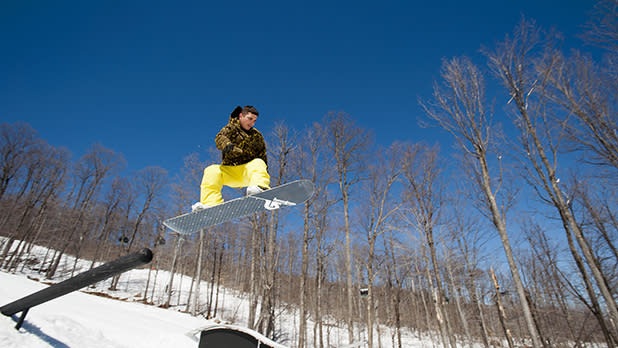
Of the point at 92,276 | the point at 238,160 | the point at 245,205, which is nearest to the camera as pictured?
the point at 92,276

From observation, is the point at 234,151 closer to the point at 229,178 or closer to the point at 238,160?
the point at 238,160

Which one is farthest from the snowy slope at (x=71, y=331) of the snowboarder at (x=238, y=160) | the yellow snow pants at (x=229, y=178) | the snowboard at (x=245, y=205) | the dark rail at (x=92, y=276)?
the yellow snow pants at (x=229, y=178)

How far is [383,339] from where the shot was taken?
23.6m

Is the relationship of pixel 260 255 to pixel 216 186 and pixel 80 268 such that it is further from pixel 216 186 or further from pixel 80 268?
pixel 80 268

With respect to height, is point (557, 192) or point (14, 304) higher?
point (557, 192)

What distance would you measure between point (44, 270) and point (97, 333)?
84.7ft

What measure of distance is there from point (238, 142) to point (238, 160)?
0.77ft

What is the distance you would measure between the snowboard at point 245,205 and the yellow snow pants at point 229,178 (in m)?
0.17

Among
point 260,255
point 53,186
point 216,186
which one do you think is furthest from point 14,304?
point 53,186

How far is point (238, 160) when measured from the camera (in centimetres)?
338

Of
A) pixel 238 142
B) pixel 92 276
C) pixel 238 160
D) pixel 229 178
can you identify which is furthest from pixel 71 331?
pixel 238 142

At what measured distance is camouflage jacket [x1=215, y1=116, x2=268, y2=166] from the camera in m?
3.27

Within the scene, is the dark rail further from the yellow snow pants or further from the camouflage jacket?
the camouflage jacket

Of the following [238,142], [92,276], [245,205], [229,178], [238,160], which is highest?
[238,142]
